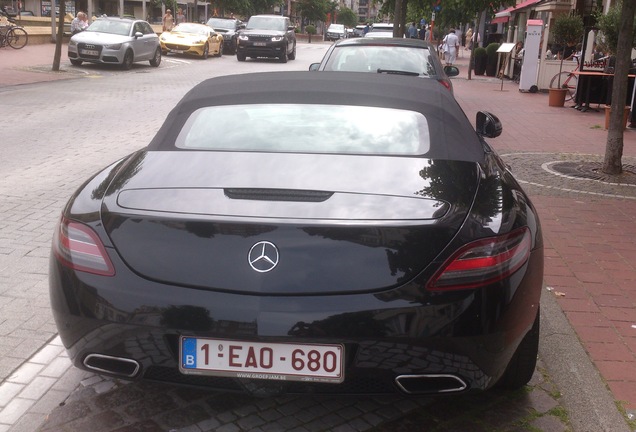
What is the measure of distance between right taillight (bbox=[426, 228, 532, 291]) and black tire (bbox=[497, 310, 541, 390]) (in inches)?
22.6

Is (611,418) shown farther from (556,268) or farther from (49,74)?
(49,74)

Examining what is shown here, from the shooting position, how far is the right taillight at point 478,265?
274 centimetres

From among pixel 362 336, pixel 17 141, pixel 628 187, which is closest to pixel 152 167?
pixel 362 336

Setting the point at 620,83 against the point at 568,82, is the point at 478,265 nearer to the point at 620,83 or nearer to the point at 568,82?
the point at 620,83

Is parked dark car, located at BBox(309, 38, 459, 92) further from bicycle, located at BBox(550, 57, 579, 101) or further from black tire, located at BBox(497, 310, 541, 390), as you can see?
bicycle, located at BBox(550, 57, 579, 101)

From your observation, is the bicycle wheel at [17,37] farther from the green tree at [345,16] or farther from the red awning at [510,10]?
the green tree at [345,16]

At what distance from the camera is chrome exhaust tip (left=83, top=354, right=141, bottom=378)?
2.86m

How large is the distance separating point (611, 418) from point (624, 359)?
69 centimetres

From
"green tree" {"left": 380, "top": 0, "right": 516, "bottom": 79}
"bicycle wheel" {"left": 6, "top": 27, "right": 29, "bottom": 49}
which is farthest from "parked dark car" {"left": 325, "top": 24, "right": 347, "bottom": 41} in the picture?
"green tree" {"left": 380, "top": 0, "right": 516, "bottom": 79}

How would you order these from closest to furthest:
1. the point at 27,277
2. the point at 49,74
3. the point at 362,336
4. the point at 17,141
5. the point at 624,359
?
the point at 362,336, the point at 624,359, the point at 27,277, the point at 17,141, the point at 49,74

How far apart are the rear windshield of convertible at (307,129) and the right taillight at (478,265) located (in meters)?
0.81

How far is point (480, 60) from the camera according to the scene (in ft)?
97.8

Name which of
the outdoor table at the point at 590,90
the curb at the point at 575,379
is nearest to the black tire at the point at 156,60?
the outdoor table at the point at 590,90

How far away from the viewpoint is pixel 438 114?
3.96 m
